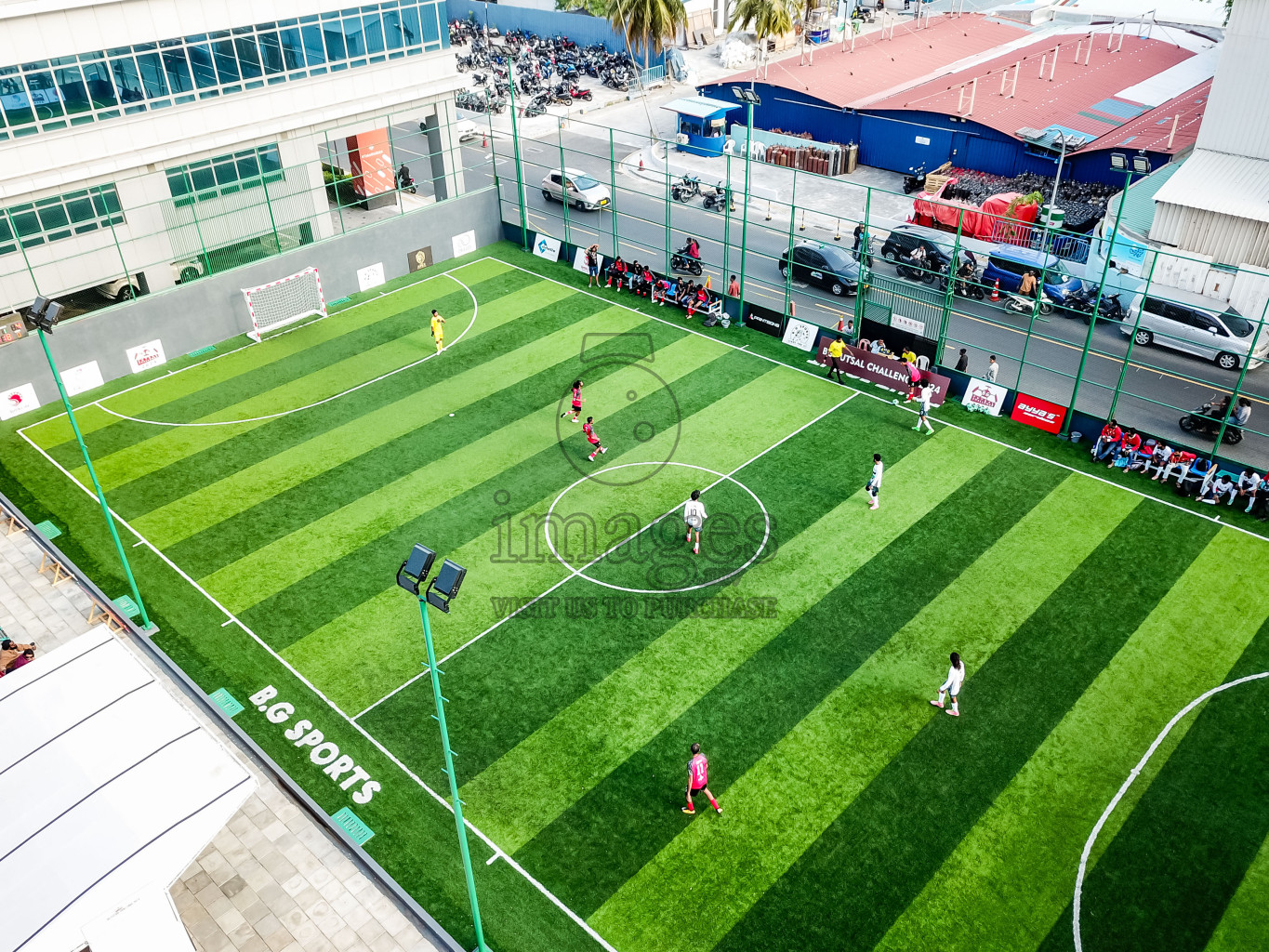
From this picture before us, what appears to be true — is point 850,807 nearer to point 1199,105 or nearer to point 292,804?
point 292,804

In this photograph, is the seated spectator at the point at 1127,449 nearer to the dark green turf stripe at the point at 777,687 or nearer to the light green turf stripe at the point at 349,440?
the dark green turf stripe at the point at 777,687

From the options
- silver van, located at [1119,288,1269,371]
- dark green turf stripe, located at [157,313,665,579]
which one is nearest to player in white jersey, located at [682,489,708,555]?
dark green turf stripe, located at [157,313,665,579]

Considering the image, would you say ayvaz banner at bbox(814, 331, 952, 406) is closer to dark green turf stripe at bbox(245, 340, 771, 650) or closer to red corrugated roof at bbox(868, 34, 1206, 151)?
dark green turf stripe at bbox(245, 340, 771, 650)

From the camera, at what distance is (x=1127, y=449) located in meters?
26.0

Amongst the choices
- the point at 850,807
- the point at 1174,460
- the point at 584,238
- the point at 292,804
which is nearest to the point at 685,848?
the point at 850,807

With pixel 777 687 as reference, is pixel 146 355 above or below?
above

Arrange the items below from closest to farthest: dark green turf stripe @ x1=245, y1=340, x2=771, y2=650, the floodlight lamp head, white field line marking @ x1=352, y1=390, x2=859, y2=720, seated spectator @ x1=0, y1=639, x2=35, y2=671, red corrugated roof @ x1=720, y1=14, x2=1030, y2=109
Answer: the floodlight lamp head < seated spectator @ x1=0, y1=639, x2=35, y2=671 < white field line marking @ x1=352, y1=390, x2=859, y2=720 < dark green turf stripe @ x1=245, y1=340, x2=771, y2=650 < red corrugated roof @ x1=720, y1=14, x2=1030, y2=109

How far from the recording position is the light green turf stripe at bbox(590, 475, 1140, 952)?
1591 centimetres

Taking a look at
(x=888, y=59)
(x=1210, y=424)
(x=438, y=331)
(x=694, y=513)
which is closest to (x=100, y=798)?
(x=694, y=513)

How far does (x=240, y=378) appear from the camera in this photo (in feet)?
103

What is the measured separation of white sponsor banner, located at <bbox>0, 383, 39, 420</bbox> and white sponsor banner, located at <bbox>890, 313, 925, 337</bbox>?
26.5 meters

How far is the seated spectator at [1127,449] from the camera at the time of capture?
2597cm

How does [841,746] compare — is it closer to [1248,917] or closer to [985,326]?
[1248,917]

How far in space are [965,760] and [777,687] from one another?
374 cm
